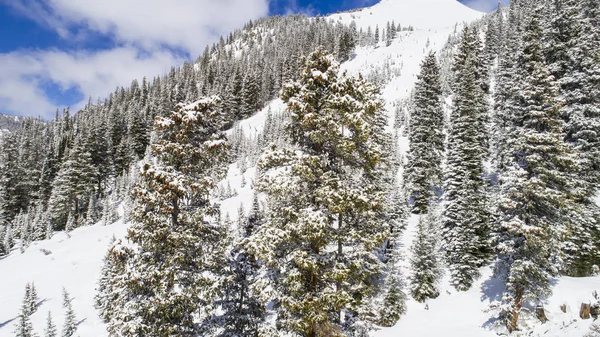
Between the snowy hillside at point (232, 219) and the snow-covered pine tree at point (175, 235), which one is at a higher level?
the snow-covered pine tree at point (175, 235)

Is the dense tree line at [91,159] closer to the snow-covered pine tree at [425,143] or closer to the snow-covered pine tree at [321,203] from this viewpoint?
the snow-covered pine tree at [321,203]

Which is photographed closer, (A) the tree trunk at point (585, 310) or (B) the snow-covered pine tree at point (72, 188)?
(A) the tree trunk at point (585, 310)

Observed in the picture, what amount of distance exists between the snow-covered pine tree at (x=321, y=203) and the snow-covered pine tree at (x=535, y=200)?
979 centimetres

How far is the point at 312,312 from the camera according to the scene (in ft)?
27.5

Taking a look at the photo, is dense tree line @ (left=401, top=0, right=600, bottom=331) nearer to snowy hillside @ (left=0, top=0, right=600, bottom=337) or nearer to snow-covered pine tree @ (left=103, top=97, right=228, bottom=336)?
snowy hillside @ (left=0, top=0, right=600, bottom=337)

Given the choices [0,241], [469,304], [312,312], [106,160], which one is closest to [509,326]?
[469,304]

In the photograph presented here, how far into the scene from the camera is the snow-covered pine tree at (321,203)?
863 centimetres

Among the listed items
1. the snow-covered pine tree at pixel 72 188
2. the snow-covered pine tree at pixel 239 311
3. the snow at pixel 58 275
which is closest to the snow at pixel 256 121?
the snow-covered pine tree at pixel 72 188

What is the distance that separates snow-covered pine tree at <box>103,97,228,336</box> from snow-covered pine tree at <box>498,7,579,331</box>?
1345 cm

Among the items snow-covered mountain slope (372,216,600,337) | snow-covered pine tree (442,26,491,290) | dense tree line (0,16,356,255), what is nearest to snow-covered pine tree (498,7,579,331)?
snow-covered mountain slope (372,216,600,337)

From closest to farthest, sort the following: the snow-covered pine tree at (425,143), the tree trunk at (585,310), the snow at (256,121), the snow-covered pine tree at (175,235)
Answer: the snow-covered pine tree at (175,235) → the tree trunk at (585,310) → the snow-covered pine tree at (425,143) → the snow at (256,121)

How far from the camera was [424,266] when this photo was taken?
68.8 feet

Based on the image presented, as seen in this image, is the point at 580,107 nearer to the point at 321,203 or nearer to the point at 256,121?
the point at 321,203

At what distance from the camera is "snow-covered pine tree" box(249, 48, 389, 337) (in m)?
8.63
